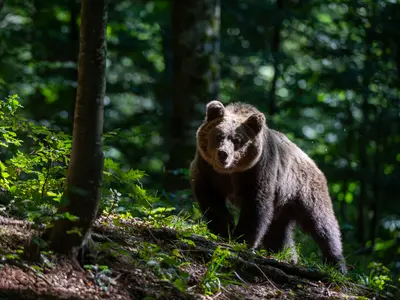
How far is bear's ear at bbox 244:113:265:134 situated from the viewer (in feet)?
23.0

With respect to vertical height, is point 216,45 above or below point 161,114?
above

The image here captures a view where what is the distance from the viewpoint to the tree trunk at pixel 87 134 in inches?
151

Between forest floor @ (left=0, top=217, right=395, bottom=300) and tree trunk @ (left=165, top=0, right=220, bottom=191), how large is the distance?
172 inches

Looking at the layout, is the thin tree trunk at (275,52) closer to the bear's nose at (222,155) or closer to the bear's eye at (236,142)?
the bear's eye at (236,142)

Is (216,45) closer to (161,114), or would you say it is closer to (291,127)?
(291,127)

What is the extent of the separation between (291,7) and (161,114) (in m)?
4.00

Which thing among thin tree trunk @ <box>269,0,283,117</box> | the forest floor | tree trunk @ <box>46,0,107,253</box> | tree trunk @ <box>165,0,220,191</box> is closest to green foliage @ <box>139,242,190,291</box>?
the forest floor

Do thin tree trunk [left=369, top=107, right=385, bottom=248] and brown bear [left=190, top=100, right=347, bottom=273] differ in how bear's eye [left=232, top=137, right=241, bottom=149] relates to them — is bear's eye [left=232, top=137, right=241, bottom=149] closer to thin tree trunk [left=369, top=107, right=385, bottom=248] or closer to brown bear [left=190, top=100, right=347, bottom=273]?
brown bear [left=190, top=100, right=347, bottom=273]

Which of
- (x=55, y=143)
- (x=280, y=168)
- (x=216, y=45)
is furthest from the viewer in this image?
(x=216, y=45)

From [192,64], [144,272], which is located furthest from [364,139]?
[144,272]

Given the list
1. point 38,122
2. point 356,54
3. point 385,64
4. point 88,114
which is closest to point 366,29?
point 356,54

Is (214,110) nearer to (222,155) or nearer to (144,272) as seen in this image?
(222,155)

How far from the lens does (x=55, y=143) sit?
5.20 m

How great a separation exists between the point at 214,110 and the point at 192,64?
Answer: 3.01 m
